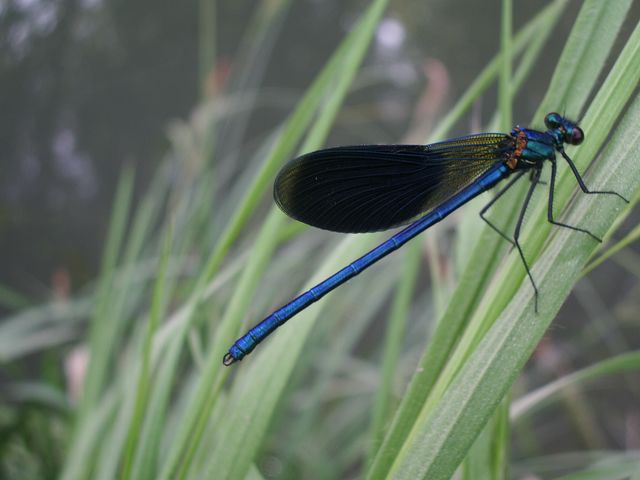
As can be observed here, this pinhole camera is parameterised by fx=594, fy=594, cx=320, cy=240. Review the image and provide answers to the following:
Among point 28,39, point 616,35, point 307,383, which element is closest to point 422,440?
point 616,35

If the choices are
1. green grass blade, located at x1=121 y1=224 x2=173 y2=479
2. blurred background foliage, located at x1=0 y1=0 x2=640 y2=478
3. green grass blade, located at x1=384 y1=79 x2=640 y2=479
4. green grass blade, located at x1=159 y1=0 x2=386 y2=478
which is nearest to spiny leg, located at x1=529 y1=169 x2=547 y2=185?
green grass blade, located at x1=384 y1=79 x2=640 y2=479

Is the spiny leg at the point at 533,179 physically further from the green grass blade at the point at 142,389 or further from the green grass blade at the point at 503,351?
the green grass blade at the point at 142,389

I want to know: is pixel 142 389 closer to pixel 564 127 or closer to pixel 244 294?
pixel 244 294

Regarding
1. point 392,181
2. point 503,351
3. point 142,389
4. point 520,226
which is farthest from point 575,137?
point 142,389

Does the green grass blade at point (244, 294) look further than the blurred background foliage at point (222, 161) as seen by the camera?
No

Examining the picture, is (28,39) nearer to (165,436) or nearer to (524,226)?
(165,436)

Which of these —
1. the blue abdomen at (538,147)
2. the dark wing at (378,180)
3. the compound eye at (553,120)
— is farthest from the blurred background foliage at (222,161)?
the compound eye at (553,120)

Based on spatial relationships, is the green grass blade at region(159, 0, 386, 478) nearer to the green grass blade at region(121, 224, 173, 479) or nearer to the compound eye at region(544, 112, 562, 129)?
the green grass blade at region(121, 224, 173, 479)
